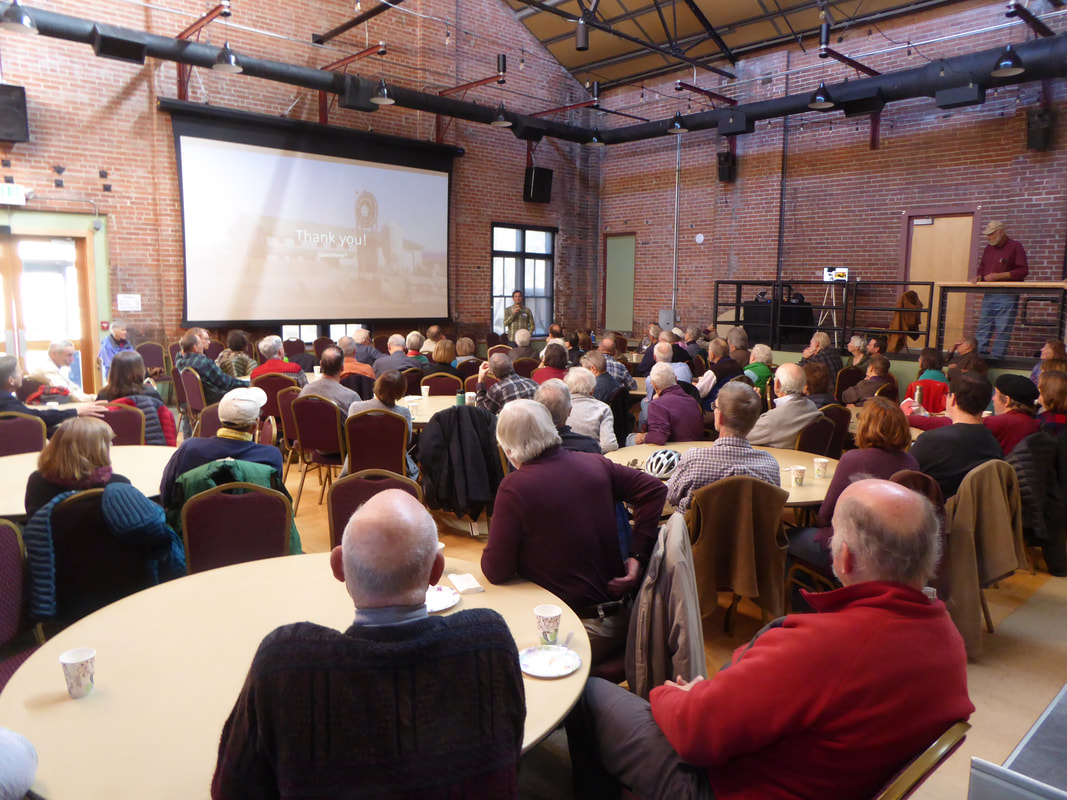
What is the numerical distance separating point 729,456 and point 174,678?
2253 millimetres

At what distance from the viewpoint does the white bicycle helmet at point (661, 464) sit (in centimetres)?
359

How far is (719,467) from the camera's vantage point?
311cm

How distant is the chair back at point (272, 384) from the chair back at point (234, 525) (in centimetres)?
353

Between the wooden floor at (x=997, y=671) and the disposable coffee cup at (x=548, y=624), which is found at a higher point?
the disposable coffee cup at (x=548, y=624)

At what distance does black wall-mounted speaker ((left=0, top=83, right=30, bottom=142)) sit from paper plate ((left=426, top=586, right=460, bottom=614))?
851cm

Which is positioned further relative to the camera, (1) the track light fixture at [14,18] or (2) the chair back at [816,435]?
(1) the track light fixture at [14,18]

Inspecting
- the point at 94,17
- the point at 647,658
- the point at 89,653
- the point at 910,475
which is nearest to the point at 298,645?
the point at 89,653

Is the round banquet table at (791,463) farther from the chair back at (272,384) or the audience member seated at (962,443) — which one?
the chair back at (272,384)

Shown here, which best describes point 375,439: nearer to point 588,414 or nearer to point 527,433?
point 588,414

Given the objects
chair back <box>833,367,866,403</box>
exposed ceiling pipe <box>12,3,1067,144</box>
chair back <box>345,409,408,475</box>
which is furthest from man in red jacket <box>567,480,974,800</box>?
exposed ceiling pipe <box>12,3,1067,144</box>

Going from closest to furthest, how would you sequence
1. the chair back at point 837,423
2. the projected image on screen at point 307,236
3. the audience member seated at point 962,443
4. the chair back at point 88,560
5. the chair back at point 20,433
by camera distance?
1. the chair back at point 88,560
2. the audience member seated at point 962,443
3. the chair back at point 20,433
4. the chair back at point 837,423
5. the projected image on screen at point 307,236

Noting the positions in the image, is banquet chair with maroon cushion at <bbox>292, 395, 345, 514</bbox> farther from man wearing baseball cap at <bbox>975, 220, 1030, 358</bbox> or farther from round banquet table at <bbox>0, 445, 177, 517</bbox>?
man wearing baseball cap at <bbox>975, 220, 1030, 358</bbox>

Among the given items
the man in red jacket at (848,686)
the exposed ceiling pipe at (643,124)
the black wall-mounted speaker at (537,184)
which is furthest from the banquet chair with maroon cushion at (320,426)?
the black wall-mounted speaker at (537,184)

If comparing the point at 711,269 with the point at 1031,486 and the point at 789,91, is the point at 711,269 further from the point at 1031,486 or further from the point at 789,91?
the point at 1031,486
